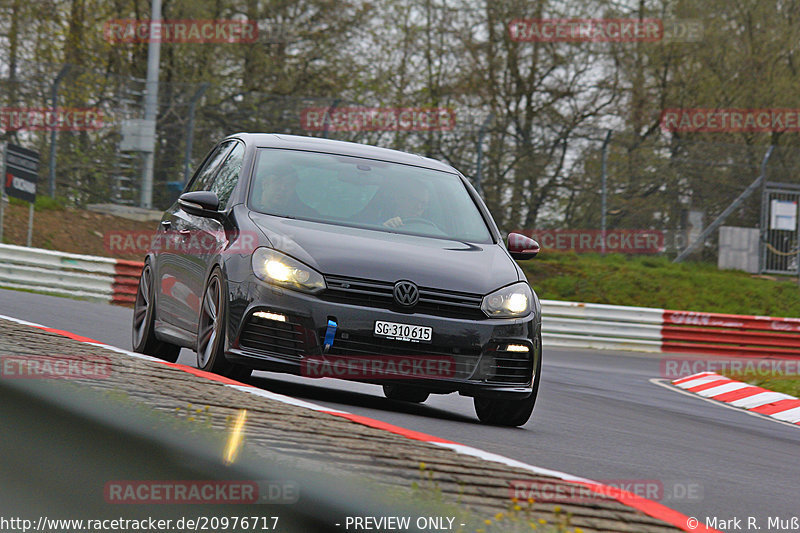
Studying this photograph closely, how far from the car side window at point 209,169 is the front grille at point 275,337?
2.16 m

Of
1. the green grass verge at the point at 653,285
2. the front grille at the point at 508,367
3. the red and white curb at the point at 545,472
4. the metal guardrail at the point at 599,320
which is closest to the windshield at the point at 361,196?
the front grille at the point at 508,367

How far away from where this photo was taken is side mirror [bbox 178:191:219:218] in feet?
24.9

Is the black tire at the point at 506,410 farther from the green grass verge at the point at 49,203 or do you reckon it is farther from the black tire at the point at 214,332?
the green grass verge at the point at 49,203

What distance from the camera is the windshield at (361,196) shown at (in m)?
7.66

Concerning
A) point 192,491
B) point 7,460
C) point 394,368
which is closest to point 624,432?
point 394,368

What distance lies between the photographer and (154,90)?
82.8 ft

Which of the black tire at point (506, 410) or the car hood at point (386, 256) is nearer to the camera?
the car hood at point (386, 256)

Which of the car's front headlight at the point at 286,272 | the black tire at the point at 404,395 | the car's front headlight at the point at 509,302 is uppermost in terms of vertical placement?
the car's front headlight at the point at 286,272

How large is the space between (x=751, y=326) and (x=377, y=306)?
17957 millimetres

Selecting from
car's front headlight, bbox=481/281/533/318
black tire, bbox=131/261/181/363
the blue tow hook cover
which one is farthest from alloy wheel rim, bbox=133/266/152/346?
car's front headlight, bbox=481/281/533/318

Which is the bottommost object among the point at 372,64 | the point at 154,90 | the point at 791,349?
the point at 791,349

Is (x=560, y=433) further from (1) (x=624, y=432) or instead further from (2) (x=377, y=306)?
(2) (x=377, y=306)

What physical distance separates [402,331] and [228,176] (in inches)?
80.1

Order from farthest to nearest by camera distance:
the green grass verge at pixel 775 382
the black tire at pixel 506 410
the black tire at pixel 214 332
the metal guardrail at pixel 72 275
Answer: the metal guardrail at pixel 72 275
the green grass verge at pixel 775 382
the black tire at pixel 506 410
the black tire at pixel 214 332
